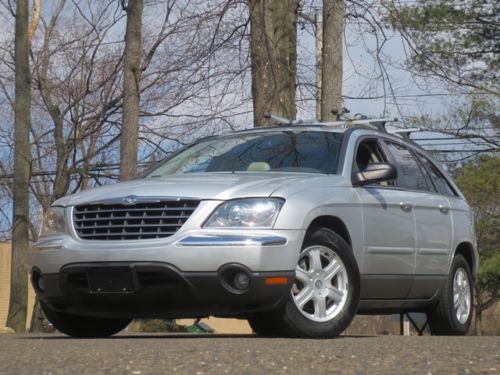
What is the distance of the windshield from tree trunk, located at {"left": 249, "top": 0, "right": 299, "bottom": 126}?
6090 mm

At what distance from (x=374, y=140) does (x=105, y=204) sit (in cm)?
256

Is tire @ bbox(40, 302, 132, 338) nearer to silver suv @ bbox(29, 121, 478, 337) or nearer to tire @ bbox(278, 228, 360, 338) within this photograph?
silver suv @ bbox(29, 121, 478, 337)

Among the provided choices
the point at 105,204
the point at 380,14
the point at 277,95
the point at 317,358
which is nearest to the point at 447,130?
the point at 380,14

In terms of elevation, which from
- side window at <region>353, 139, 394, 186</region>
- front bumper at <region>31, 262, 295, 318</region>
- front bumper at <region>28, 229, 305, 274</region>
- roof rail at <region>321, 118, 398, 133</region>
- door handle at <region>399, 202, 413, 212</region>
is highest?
roof rail at <region>321, 118, 398, 133</region>

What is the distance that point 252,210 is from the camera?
7.73 m

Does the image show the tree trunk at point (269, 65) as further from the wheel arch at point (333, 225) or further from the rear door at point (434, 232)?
the wheel arch at point (333, 225)

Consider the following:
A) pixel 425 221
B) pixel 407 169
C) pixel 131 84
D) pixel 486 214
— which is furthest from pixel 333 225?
pixel 486 214

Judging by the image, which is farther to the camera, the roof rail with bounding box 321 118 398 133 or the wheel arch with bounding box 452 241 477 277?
the wheel arch with bounding box 452 241 477 277

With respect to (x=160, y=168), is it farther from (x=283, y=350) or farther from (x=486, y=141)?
(x=486, y=141)

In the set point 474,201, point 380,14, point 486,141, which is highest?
point 380,14

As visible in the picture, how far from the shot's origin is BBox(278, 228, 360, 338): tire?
7.85 meters

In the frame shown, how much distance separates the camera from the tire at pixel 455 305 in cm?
984

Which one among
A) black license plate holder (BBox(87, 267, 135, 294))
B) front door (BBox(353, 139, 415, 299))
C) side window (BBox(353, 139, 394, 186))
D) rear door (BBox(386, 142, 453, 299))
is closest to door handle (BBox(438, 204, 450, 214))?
rear door (BBox(386, 142, 453, 299))

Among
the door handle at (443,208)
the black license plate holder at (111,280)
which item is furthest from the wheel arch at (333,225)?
the door handle at (443,208)
